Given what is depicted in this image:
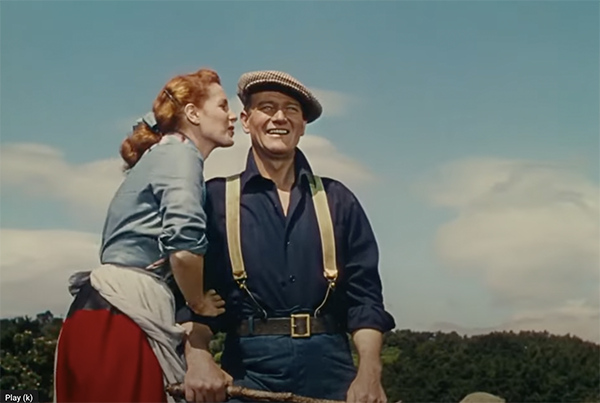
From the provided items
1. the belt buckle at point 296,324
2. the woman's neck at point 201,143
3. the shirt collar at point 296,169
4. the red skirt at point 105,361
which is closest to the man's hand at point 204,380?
the red skirt at point 105,361

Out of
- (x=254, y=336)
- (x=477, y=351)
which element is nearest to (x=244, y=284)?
(x=254, y=336)

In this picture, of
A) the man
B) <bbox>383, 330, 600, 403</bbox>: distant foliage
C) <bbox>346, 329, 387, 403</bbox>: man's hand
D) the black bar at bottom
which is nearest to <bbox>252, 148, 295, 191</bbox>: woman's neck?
the man

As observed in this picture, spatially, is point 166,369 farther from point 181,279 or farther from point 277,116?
point 277,116

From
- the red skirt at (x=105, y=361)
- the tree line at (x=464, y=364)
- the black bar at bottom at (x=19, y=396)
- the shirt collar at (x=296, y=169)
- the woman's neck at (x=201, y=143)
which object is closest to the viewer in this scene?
the red skirt at (x=105, y=361)

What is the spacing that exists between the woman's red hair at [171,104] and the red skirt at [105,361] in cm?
51

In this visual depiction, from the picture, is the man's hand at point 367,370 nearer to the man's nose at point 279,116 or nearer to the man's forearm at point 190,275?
the man's forearm at point 190,275

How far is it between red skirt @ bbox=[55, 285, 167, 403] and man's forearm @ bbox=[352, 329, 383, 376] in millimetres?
579

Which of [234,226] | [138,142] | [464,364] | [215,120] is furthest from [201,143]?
[464,364]

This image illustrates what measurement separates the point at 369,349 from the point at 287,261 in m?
0.35

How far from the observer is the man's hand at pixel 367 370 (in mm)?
3168

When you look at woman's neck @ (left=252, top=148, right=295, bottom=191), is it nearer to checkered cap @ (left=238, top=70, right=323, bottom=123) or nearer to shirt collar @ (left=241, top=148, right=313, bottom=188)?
shirt collar @ (left=241, top=148, right=313, bottom=188)

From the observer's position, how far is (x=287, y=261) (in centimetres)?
326

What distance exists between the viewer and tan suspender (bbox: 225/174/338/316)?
Answer: 127 inches

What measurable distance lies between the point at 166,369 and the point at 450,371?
1.34 meters
